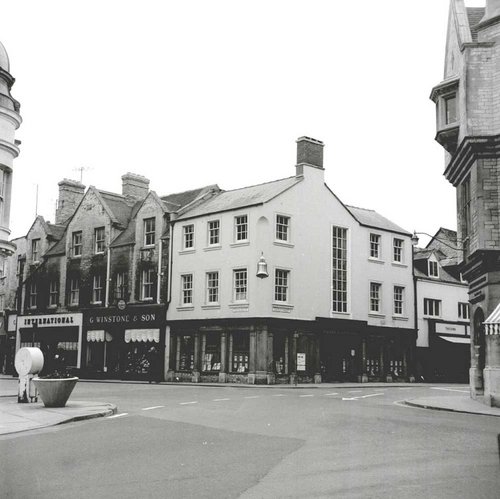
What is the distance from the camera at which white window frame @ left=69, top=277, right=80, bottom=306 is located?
4522cm

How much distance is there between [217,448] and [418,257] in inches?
1469

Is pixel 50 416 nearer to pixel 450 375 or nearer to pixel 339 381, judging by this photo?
pixel 339 381

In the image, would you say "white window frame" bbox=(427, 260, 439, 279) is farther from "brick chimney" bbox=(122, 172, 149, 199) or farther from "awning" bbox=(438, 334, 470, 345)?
"brick chimney" bbox=(122, 172, 149, 199)

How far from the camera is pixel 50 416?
14820 millimetres

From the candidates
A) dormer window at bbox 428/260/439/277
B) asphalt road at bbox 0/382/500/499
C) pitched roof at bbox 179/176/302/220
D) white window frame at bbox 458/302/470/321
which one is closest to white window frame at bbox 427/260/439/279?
dormer window at bbox 428/260/439/277

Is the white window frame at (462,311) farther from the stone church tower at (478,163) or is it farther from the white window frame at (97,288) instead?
the white window frame at (97,288)

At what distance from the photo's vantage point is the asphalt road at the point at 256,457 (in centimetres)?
757

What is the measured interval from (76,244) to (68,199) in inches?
235

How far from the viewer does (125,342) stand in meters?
41.2

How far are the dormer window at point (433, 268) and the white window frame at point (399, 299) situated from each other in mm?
3634

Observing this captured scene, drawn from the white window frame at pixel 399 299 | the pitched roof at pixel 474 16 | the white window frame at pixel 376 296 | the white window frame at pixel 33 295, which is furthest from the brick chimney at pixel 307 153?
the white window frame at pixel 33 295

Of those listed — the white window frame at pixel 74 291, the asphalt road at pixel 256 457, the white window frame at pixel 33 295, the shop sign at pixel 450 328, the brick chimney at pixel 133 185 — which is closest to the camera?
the asphalt road at pixel 256 457

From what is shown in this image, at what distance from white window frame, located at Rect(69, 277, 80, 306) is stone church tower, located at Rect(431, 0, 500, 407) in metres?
28.2

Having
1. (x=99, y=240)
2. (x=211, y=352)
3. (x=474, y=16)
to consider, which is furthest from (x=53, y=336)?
(x=474, y=16)
